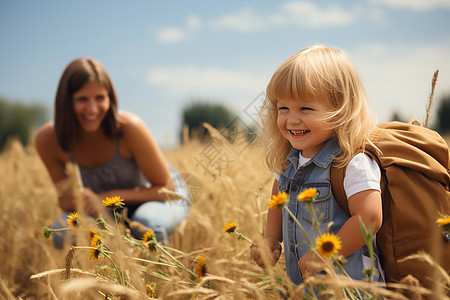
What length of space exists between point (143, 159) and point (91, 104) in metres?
0.48

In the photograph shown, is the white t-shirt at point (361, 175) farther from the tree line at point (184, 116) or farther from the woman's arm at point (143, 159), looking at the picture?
the tree line at point (184, 116)

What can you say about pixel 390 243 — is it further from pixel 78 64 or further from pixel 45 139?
pixel 45 139

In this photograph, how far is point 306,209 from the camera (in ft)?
4.17

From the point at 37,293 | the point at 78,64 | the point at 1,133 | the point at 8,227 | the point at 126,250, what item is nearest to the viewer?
the point at 126,250

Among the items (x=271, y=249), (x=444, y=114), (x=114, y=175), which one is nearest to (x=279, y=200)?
(x=271, y=249)

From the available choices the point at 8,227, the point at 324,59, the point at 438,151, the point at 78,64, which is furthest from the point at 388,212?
the point at 8,227

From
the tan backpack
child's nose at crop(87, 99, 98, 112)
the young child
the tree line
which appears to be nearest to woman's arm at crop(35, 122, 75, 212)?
child's nose at crop(87, 99, 98, 112)

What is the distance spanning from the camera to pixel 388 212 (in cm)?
120

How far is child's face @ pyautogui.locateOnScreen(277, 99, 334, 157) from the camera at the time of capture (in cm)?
121

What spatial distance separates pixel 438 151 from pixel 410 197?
0.66ft

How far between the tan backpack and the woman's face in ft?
5.56

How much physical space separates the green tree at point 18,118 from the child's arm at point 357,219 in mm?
21067

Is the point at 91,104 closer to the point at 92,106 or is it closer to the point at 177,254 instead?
the point at 92,106

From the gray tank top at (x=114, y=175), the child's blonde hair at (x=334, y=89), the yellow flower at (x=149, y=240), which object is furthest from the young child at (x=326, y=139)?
the gray tank top at (x=114, y=175)
